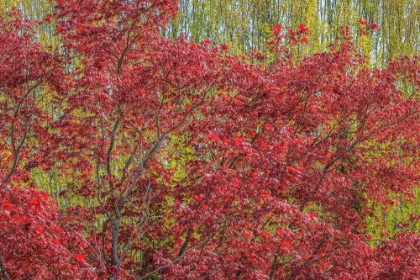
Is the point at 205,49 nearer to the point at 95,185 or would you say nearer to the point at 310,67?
the point at 310,67

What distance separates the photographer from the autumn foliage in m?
5.88

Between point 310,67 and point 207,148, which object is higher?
point 310,67

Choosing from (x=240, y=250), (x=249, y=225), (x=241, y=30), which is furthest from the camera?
(x=241, y=30)

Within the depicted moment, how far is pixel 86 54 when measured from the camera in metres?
7.16

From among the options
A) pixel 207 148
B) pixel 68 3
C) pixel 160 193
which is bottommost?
pixel 160 193

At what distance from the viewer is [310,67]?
721cm

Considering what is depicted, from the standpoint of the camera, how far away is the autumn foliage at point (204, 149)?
588cm

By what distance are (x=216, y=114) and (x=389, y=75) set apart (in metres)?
2.30

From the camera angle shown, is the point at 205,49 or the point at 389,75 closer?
the point at 205,49

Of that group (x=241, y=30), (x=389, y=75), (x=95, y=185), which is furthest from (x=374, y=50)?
(x=95, y=185)

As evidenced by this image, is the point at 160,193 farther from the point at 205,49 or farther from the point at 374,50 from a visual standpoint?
the point at 374,50

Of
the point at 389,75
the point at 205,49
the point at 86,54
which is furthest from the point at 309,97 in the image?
the point at 86,54

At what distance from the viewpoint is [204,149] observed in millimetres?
7180

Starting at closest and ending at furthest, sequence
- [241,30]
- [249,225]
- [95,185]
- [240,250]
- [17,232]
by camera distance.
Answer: [17,232] → [249,225] → [240,250] → [95,185] → [241,30]
